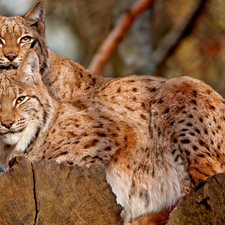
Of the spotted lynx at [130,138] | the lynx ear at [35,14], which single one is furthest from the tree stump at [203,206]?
the lynx ear at [35,14]

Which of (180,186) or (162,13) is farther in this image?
(162,13)

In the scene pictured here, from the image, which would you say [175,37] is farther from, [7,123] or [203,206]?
[203,206]

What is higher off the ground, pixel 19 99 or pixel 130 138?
pixel 19 99

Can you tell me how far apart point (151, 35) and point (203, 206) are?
27.3 ft

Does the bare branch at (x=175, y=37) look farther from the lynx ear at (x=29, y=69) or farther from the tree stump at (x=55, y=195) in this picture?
the tree stump at (x=55, y=195)

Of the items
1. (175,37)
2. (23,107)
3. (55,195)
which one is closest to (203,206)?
(55,195)

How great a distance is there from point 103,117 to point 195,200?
188 cm

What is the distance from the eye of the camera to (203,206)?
98.6 inches

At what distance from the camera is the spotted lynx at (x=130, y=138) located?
3793mm

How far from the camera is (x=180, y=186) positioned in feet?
12.4

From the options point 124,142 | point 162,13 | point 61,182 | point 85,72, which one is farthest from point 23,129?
point 162,13

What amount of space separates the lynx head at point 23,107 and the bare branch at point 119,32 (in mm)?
5595

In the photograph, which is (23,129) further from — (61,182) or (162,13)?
(162,13)

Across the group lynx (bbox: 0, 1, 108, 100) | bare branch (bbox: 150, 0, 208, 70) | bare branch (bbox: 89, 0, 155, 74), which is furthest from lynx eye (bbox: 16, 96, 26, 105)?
bare branch (bbox: 150, 0, 208, 70)
